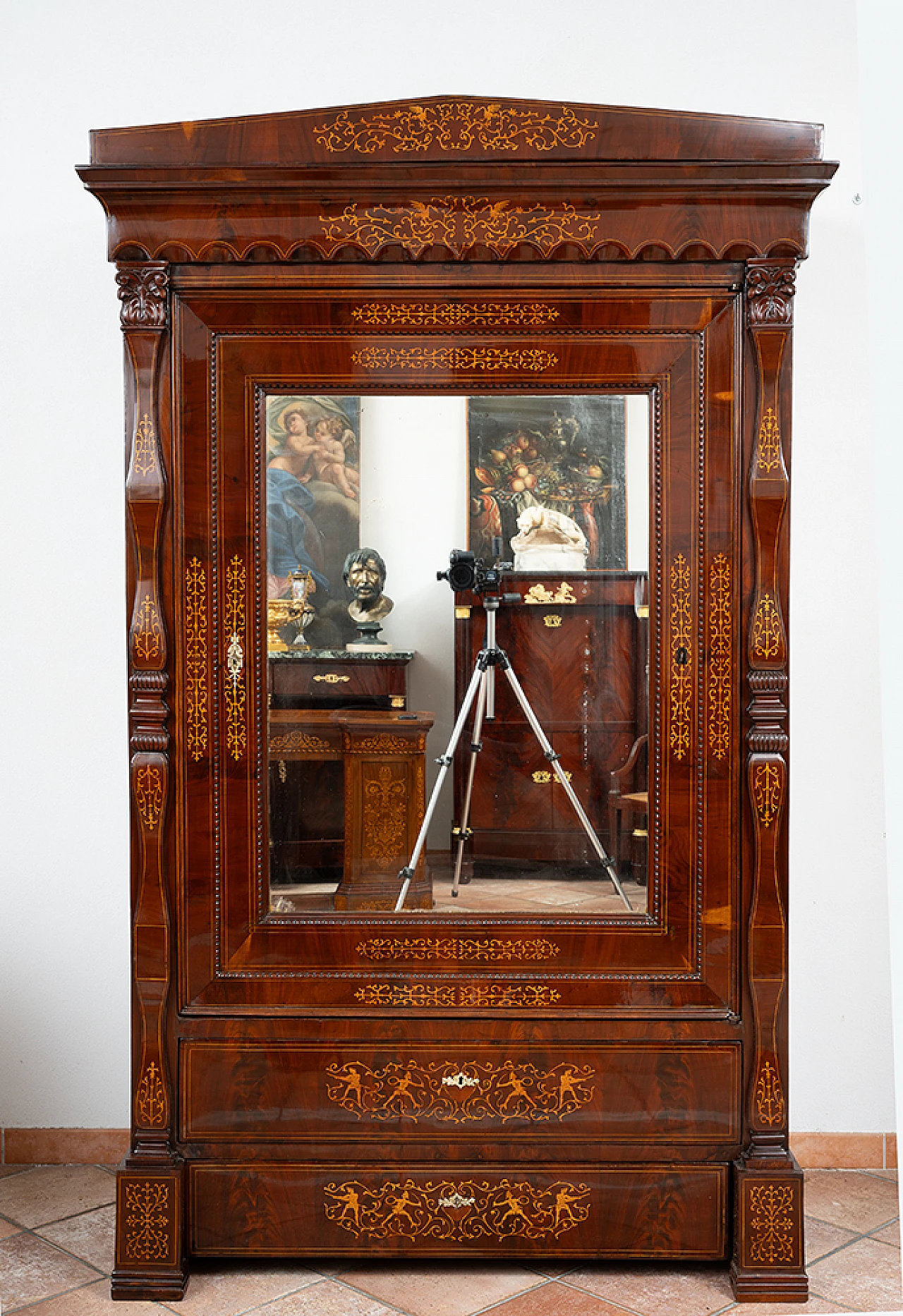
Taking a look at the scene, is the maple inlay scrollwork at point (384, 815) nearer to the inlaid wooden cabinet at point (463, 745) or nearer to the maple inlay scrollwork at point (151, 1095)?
the inlaid wooden cabinet at point (463, 745)

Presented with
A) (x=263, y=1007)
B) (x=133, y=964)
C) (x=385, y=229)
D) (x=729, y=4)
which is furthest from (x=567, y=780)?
(x=729, y=4)

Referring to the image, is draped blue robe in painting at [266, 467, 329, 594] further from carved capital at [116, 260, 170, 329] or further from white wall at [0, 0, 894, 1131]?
white wall at [0, 0, 894, 1131]

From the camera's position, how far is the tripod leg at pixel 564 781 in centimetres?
210

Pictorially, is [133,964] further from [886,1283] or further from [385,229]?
[886,1283]

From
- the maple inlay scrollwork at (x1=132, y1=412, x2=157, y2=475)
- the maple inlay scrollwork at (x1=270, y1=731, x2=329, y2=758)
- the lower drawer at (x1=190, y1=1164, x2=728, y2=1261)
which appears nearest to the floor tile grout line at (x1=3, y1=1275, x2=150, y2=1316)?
the lower drawer at (x1=190, y1=1164, x2=728, y2=1261)

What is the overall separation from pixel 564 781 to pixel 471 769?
177 mm

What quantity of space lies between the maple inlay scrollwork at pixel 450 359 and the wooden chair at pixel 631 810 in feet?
2.39

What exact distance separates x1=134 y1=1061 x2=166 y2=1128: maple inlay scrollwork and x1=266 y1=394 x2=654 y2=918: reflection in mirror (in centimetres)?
38

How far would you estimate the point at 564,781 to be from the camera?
2102 mm

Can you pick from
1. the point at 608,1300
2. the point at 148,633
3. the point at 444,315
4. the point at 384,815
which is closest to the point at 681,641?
the point at 384,815

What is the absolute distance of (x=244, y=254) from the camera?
2018 millimetres

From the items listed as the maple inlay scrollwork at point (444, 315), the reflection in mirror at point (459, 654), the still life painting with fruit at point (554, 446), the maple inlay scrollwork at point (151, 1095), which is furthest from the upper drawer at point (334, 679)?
the maple inlay scrollwork at point (151, 1095)

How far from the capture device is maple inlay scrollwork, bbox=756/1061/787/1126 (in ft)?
6.77

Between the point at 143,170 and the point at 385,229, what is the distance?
1.42 feet
